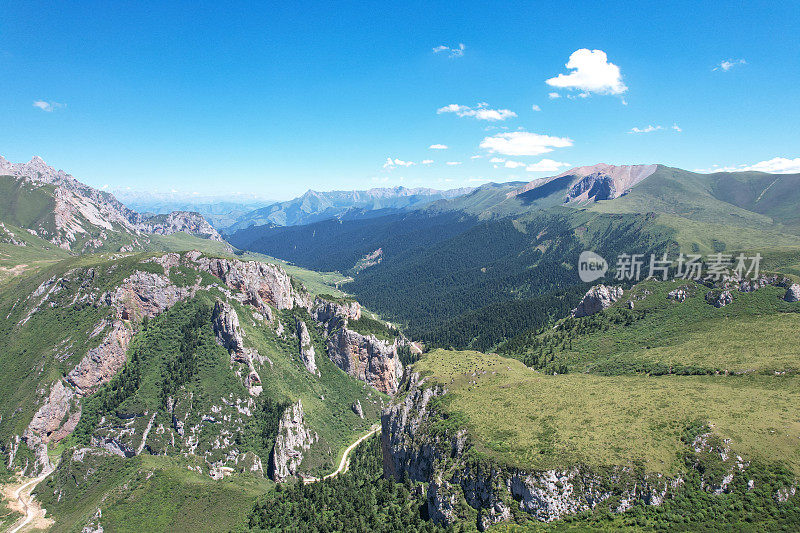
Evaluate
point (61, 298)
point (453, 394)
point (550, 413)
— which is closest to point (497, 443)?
point (550, 413)

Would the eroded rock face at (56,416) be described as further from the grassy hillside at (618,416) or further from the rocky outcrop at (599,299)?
the rocky outcrop at (599,299)

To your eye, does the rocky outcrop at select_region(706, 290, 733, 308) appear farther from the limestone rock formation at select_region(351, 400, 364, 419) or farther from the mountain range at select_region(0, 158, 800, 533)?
the limestone rock formation at select_region(351, 400, 364, 419)

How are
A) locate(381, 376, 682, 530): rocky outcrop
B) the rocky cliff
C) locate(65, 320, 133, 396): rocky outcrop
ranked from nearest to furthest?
the rocky cliff → locate(381, 376, 682, 530): rocky outcrop → locate(65, 320, 133, 396): rocky outcrop

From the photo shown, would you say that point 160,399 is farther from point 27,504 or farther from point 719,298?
point 719,298

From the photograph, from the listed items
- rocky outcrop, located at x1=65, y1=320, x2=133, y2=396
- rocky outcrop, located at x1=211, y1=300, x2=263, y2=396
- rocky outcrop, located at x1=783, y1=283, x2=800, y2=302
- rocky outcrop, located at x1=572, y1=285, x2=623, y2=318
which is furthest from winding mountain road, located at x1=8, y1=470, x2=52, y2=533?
rocky outcrop, located at x1=783, y1=283, x2=800, y2=302

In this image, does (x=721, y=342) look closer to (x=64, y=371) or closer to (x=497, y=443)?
(x=497, y=443)

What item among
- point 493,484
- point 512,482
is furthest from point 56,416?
point 512,482

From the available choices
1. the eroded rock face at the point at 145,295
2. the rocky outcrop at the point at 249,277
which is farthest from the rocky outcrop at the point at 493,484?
the eroded rock face at the point at 145,295
